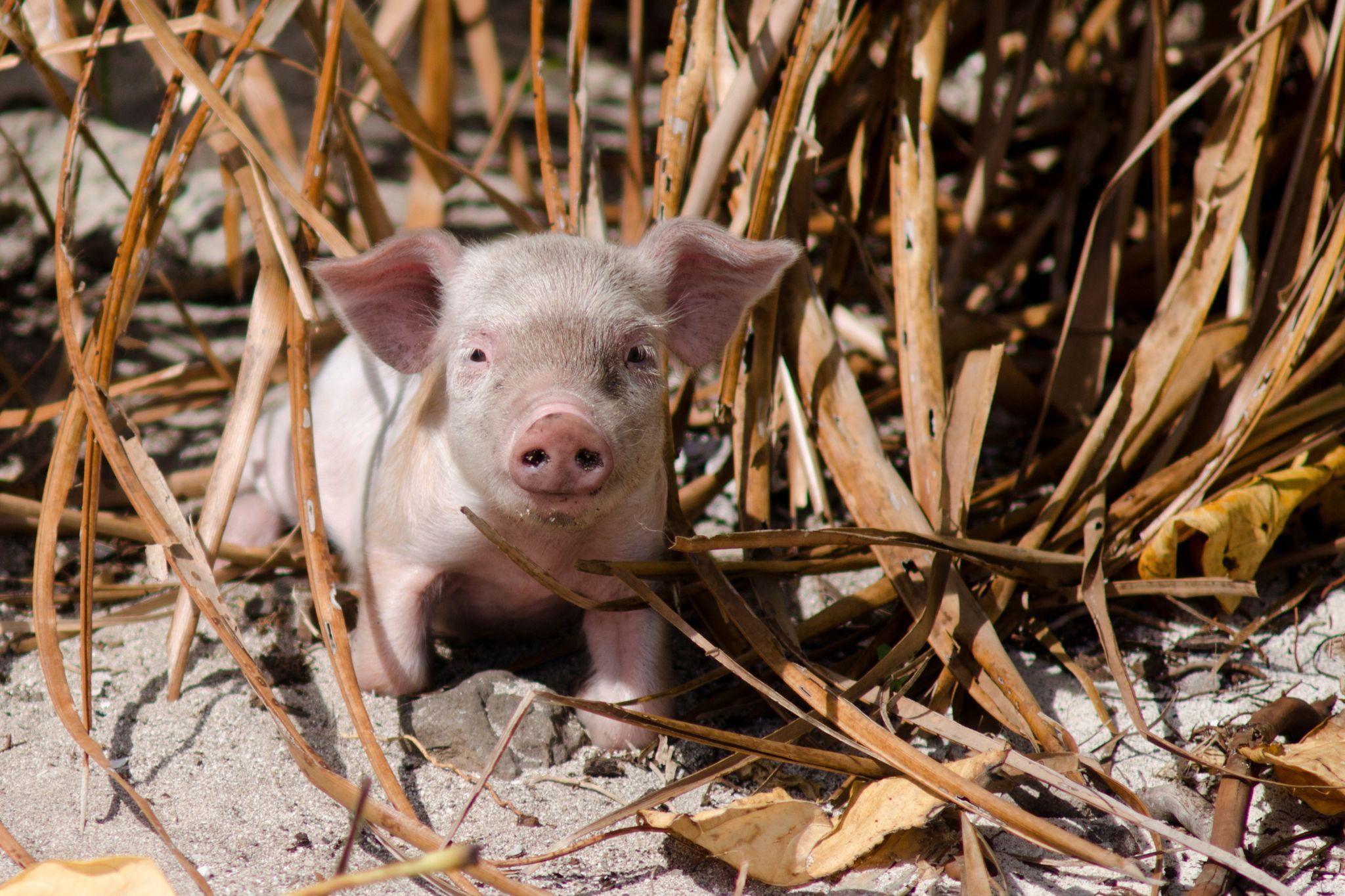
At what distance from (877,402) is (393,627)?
1.47m

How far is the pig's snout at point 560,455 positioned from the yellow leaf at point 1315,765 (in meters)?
1.27

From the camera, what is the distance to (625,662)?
263 cm

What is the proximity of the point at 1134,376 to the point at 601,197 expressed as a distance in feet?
4.74

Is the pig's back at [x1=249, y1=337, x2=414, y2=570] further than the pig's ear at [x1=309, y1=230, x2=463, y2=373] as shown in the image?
Yes

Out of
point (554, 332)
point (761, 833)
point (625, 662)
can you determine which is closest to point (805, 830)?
point (761, 833)

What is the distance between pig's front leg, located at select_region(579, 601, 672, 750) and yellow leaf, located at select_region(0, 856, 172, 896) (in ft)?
3.36

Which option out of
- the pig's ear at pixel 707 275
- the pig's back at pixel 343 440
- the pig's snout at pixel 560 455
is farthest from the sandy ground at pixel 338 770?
the pig's ear at pixel 707 275

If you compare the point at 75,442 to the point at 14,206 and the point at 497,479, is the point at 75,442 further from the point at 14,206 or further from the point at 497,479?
the point at 14,206

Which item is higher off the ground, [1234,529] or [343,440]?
[343,440]

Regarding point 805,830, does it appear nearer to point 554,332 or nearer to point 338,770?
point 338,770

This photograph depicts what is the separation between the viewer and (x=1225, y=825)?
2.01 m

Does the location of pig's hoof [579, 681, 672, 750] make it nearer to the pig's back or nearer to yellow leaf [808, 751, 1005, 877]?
yellow leaf [808, 751, 1005, 877]

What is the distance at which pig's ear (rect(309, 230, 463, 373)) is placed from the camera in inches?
96.5

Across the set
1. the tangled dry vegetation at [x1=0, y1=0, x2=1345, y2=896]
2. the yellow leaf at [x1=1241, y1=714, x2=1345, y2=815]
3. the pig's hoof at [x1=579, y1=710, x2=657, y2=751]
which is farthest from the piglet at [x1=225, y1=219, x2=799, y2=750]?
the yellow leaf at [x1=1241, y1=714, x2=1345, y2=815]
